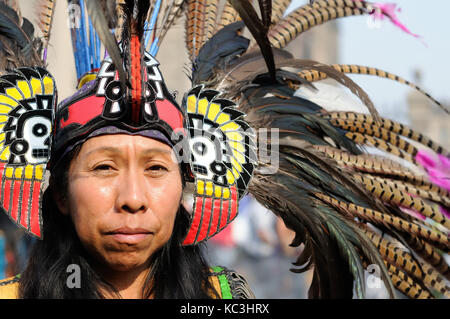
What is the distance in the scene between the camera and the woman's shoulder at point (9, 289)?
7.86 feet

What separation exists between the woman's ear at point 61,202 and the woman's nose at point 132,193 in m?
0.29

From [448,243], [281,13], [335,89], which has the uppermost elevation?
[281,13]

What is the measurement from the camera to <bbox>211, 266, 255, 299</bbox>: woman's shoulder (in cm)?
267

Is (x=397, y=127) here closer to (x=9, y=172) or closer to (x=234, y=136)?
(x=234, y=136)

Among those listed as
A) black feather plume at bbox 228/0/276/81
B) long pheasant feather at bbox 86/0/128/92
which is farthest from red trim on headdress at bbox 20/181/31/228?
black feather plume at bbox 228/0/276/81

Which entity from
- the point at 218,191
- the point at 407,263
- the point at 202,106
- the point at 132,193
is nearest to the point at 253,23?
the point at 202,106

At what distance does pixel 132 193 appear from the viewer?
223 centimetres

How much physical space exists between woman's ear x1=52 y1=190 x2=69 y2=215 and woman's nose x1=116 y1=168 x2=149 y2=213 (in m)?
0.29

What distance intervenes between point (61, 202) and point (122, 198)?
343 millimetres

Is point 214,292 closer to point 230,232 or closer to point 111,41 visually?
point 111,41

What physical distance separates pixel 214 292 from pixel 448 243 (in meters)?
1.00
